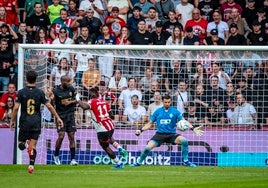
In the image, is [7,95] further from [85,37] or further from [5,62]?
[85,37]

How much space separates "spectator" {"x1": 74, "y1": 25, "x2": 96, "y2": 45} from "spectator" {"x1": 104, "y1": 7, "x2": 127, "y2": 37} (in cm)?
63

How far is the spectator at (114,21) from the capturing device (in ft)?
91.3

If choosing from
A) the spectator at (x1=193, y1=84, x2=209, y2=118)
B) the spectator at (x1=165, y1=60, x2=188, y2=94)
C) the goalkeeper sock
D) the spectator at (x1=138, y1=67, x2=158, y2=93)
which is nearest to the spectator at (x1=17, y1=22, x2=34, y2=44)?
the spectator at (x1=138, y1=67, x2=158, y2=93)

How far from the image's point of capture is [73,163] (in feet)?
76.3

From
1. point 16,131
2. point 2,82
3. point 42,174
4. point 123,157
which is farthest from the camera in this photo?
point 2,82

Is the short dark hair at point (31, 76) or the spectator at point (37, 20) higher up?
the spectator at point (37, 20)

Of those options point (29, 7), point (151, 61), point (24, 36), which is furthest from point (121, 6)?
point (151, 61)

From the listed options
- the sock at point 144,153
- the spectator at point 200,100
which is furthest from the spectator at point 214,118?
the sock at point 144,153

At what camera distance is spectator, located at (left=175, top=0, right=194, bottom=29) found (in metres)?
28.4

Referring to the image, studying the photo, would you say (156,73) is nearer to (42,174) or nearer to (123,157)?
(123,157)

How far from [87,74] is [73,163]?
2.52 metres

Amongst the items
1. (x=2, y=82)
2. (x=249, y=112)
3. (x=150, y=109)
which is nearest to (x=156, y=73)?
(x=150, y=109)

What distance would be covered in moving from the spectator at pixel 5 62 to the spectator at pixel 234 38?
232 inches

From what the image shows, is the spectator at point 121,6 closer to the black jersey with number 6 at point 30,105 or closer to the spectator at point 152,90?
the spectator at point 152,90
